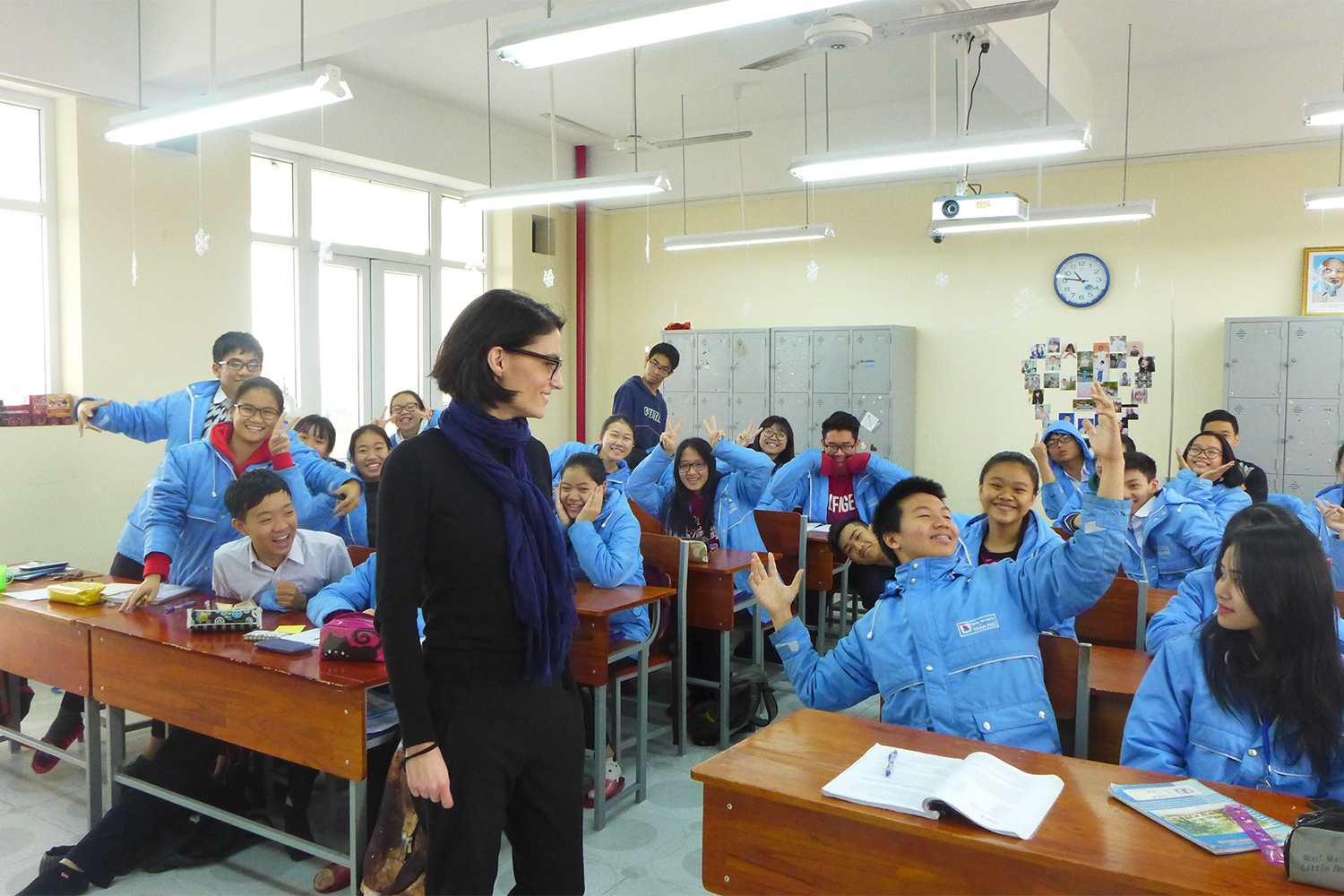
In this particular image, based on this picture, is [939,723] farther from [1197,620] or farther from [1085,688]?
[1197,620]

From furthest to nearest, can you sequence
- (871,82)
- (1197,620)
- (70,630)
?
(871,82) → (70,630) → (1197,620)

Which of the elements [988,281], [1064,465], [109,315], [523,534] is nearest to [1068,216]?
[988,281]

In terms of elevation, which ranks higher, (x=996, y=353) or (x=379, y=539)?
(x=996, y=353)

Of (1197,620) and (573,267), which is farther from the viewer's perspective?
(573,267)

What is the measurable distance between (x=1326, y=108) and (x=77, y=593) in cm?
496

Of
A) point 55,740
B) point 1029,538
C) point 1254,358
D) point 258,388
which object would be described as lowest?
→ point 55,740

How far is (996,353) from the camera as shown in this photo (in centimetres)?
748

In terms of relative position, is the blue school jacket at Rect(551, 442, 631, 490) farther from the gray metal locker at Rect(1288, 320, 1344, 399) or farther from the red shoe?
the gray metal locker at Rect(1288, 320, 1344, 399)

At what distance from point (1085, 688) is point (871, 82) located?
19.7ft

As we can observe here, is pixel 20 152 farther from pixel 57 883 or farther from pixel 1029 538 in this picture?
pixel 1029 538

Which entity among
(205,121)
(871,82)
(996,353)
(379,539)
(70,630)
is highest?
(871,82)

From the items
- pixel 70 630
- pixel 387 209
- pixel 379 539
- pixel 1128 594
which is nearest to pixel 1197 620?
pixel 1128 594

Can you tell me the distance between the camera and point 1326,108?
12.3ft

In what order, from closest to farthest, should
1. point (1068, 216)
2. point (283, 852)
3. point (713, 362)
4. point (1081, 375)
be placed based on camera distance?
point (283, 852) < point (1068, 216) < point (1081, 375) < point (713, 362)
